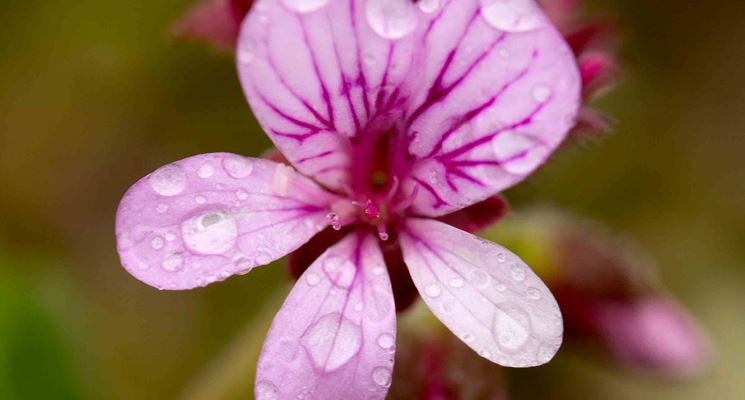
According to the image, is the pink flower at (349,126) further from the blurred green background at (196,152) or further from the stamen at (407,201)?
the blurred green background at (196,152)

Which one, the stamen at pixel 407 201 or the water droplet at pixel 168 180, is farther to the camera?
the stamen at pixel 407 201

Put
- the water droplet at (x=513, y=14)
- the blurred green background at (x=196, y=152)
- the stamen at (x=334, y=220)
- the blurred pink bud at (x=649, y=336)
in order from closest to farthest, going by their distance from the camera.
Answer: the water droplet at (x=513, y=14) < the stamen at (x=334, y=220) < the blurred pink bud at (x=649, y=336) < the blurred green background at (x=196, y=152)

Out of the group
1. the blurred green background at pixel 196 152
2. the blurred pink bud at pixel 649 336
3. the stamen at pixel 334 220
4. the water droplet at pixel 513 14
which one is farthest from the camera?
the blurred green background at pixel 196 152

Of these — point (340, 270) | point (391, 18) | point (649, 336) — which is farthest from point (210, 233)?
point (649, 336)

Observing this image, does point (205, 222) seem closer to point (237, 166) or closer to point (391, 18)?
point (237, 166)

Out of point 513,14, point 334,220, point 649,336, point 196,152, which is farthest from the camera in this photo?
point 196,152

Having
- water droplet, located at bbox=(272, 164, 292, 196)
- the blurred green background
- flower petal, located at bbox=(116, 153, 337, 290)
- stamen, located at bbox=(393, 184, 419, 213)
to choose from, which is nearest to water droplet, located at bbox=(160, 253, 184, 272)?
flower petal, located at bbox=(116, 153, 337, 290)

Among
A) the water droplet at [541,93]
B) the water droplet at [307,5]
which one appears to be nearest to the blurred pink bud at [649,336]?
the water droplet at [541,93]

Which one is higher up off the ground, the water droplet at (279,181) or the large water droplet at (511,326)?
the water droplet at (279,181)

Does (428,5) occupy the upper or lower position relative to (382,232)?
upper

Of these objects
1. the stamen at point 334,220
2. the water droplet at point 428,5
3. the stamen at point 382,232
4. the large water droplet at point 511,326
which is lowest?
the large water droplet at point 511,326
